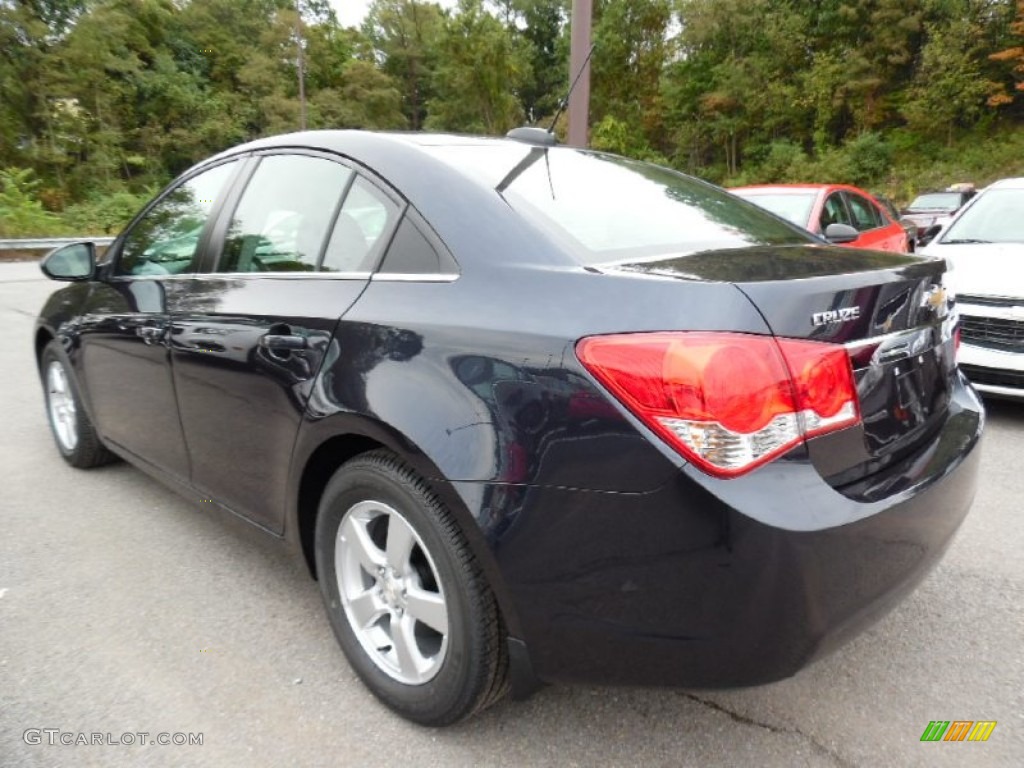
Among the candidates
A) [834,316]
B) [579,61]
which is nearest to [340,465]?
[834,316]

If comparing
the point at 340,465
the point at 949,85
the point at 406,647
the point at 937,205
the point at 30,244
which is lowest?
the point at 30,244

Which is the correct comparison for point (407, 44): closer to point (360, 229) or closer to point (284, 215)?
point (284, 215)

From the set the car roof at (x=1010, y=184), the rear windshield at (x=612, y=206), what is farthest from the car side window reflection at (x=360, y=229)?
the car roof at (x=1010, y=184)

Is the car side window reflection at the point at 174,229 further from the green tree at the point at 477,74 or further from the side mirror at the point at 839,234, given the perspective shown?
the green tree at the point at 477,74

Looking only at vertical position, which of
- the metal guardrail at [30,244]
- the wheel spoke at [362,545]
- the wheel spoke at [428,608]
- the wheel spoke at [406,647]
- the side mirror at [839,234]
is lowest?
the metal guardrail at [30,244]

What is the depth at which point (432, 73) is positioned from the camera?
52.9 metres

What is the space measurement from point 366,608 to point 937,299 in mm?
1720

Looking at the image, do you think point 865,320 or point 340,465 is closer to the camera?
point 865,320

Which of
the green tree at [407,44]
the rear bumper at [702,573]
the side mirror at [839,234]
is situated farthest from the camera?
the green tree at [407,44]

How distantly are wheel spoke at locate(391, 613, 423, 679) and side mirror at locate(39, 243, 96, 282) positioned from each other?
93.3 inches

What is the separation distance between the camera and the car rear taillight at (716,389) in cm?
139

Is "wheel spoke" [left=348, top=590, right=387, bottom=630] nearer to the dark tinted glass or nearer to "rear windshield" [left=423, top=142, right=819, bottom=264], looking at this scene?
the dark tinted glass

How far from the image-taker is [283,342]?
6.76 feet

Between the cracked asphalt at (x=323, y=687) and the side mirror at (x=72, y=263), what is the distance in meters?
1.14
